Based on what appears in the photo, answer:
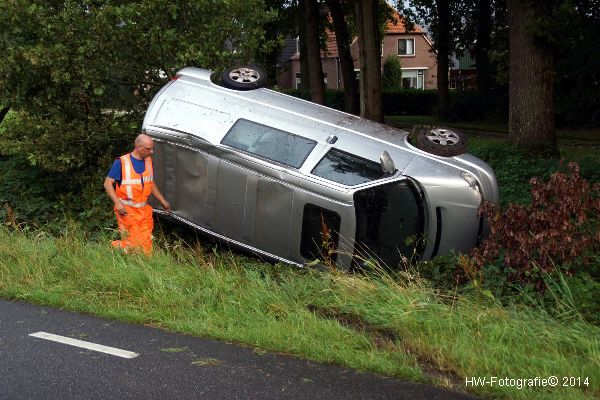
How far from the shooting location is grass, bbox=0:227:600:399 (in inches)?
216

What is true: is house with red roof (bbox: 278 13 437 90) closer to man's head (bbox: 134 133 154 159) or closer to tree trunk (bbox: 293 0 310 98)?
tree trunk (bbox: 293 0 310 98)

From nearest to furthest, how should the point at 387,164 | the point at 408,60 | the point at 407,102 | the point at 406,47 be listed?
the point at 387,164, the point at 407,102, the point at 406,47, the point at 408,60

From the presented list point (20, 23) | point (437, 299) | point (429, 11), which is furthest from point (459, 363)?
point (429, 11)

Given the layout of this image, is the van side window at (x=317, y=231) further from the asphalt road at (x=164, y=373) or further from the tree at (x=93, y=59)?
the tree at (x=93, y=59)

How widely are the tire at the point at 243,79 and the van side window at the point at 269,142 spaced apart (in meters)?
0.94

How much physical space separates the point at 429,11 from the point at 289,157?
101 feet

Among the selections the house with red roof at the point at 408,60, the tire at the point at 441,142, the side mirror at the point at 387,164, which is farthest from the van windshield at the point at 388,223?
the house with red roof at the point at 408,60

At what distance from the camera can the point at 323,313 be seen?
6801mm

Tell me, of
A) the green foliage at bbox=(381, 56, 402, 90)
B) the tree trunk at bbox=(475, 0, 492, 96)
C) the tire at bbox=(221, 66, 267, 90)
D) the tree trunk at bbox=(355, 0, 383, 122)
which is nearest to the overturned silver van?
the tire at bbox=(221, 66, 267, 90)

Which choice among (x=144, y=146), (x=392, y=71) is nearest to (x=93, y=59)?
(x=144, y=146)

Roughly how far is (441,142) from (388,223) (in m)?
1.33

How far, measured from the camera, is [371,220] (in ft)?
28.5

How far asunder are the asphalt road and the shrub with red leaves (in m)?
2.36

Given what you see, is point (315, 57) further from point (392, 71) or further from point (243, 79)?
point (392, 71)
